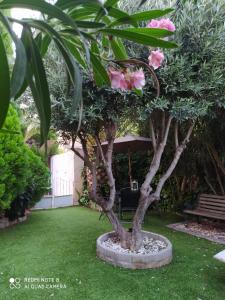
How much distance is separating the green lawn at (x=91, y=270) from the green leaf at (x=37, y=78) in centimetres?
314

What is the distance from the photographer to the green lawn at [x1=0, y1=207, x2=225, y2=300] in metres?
3.51

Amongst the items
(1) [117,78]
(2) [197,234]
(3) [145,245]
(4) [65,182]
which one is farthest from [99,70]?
(4) [65,182]

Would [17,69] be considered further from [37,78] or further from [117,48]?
[117,48]

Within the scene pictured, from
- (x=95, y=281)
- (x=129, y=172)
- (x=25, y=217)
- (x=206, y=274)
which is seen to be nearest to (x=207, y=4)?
(x=206, y=274)

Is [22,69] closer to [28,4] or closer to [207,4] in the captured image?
[28,4]

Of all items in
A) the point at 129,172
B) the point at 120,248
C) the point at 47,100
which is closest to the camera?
the point at 47,100

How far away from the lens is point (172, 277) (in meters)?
3.95

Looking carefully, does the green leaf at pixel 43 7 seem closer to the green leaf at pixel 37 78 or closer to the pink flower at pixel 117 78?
the green leaf at pixel 37 78

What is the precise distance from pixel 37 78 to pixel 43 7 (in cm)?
18

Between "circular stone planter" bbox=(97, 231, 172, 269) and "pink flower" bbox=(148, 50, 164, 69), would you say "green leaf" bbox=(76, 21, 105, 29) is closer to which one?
"pink flower" bbox=(148, 50, 164, 69)

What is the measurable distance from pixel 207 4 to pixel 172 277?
381cm

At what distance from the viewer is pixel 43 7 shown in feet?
2.41

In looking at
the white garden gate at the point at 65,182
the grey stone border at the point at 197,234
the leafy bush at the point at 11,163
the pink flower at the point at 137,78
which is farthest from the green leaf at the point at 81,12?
the white garden gate at the point at 65,182

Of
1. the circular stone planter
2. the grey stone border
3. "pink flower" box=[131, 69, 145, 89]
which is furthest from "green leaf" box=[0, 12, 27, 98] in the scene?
the grey stone border
